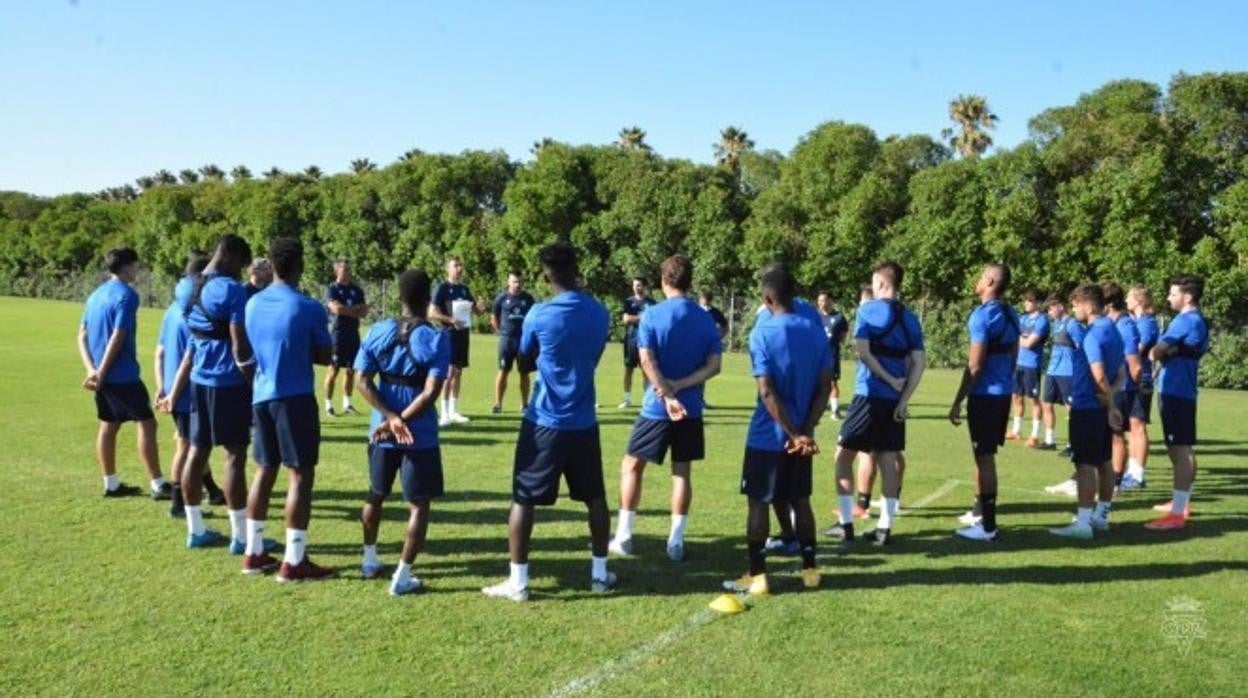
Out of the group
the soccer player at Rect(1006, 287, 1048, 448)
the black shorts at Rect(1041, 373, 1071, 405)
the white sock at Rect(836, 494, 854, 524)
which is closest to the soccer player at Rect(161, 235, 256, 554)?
the white sock at Rect(836, 494, 854, 524)

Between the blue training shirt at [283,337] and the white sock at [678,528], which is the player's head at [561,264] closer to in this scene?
the blue training shirt at [283,337]

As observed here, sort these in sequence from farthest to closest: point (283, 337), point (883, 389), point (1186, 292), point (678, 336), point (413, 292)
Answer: point (1186, 292)
point (883, 389)
point (678, 336)
point (283, 337)
point (413, 292)

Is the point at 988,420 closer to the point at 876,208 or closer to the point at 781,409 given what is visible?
the point at 781,409

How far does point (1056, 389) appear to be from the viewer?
1223 cm

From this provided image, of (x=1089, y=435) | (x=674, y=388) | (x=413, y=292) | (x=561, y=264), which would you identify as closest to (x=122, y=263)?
(x=413, y=292)

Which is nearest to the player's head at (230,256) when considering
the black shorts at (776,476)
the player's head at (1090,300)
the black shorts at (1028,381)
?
the black shorts at (776,476)

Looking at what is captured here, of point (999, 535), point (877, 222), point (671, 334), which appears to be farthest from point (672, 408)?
point (877, 222)

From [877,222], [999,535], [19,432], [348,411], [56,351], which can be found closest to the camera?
[999,535]

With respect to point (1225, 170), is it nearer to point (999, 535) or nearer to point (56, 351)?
point (999, 535)

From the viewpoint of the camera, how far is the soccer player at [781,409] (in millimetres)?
6113

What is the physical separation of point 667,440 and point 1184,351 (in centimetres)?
506

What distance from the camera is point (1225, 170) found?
26875 mm

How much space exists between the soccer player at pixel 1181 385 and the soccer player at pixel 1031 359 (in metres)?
3.47

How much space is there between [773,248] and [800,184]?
2.92 m
